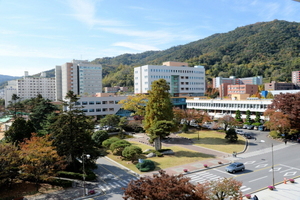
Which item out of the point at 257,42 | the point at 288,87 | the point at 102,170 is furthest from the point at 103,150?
the point at 257,42

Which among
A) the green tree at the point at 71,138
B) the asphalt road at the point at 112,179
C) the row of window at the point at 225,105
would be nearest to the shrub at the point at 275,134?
the row of window at the point at 225,105

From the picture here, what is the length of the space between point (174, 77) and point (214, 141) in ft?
174

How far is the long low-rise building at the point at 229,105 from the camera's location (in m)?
61.5

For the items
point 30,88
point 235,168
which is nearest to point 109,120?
point 235,168

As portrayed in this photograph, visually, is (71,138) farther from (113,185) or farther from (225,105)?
(225,105)

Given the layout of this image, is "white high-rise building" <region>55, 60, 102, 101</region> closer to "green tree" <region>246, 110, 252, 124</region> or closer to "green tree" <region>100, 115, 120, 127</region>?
"green tree" <region>100, 115, 120, 127</region>

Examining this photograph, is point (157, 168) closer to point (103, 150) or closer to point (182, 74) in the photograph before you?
point (103, 150)

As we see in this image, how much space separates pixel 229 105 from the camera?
69.8 m

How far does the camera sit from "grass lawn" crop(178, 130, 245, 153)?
128 feet

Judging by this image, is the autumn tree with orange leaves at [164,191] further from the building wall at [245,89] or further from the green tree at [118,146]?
the building wall at [245,89]

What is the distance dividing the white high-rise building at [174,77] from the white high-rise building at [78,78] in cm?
3431

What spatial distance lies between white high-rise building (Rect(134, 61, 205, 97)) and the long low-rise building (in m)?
11.9

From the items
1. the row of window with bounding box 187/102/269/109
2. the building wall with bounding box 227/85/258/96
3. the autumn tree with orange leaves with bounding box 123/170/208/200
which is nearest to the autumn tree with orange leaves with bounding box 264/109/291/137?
the row of window with bounding box 187/102/269/109

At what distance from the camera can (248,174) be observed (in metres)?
26.4
